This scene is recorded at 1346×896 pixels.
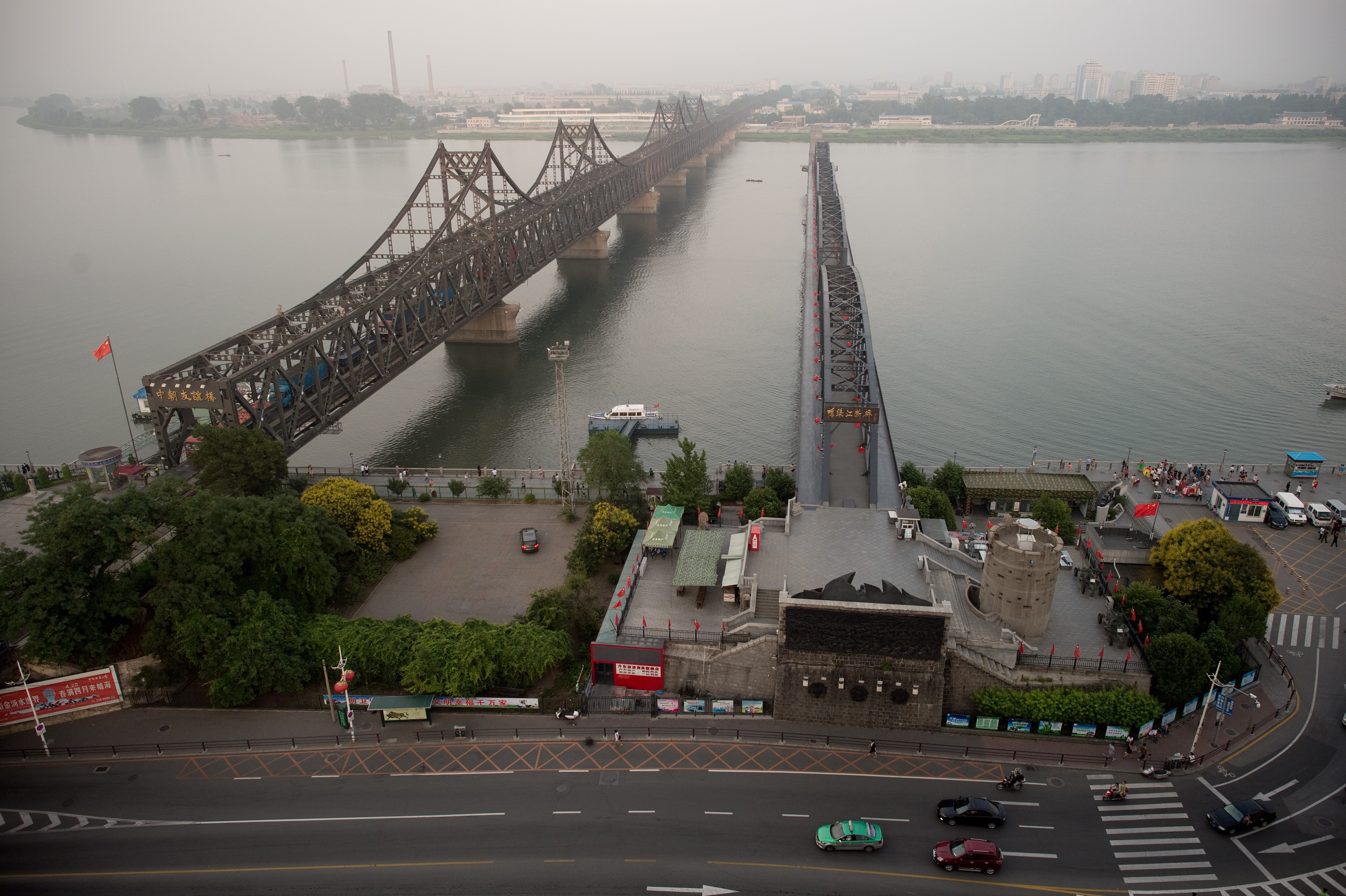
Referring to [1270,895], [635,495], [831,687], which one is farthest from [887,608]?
[635,495]

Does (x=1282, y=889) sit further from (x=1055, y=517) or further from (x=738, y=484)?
(x=738, y=484)

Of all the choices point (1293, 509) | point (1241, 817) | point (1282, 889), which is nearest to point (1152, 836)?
point (1241, 817)

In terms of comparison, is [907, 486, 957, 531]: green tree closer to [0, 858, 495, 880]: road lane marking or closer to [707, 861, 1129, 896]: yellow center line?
[707, 861, 1129, 896]: yellow center line

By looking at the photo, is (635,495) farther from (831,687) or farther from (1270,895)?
(1270,895)

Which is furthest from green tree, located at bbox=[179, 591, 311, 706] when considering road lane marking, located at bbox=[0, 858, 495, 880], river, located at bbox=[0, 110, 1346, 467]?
river, located at bbox=[0, 110, 1346, 467]

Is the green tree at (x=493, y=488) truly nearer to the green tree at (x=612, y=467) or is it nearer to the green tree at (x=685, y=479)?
the green tree at (x=612, y=467)

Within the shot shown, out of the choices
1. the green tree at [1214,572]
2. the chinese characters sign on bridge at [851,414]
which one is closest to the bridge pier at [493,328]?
the chinese characters sign on bridge at [851,414]
